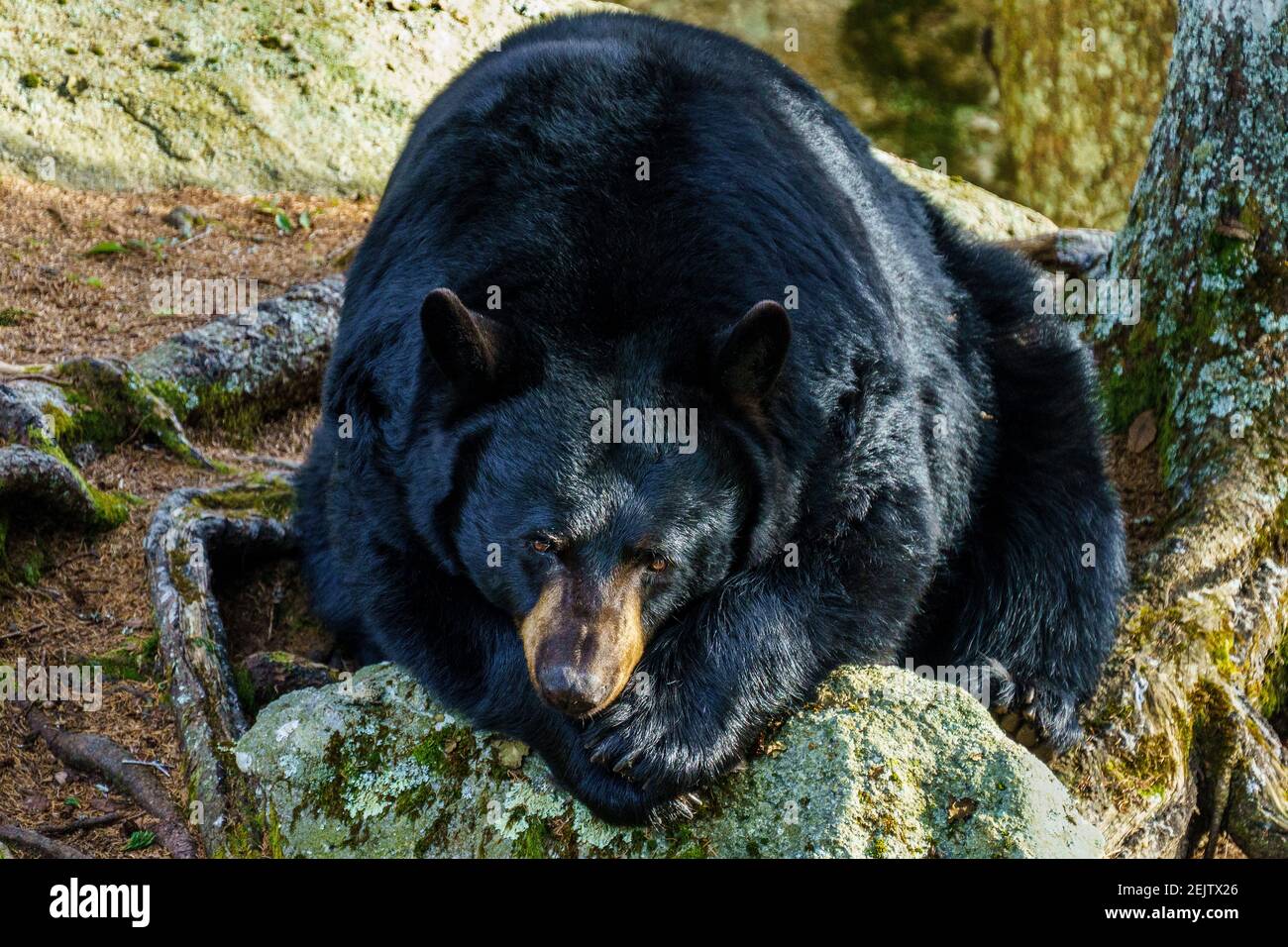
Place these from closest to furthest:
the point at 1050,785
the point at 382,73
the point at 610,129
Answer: the point at 1050,785 < the point at 610,129 < the point at 382,73

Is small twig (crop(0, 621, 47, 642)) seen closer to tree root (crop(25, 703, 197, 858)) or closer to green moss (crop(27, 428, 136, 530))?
tree root (crop(25, 703, 197, 858))

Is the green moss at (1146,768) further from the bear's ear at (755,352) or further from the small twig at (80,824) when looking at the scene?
the small twig at (80,824)

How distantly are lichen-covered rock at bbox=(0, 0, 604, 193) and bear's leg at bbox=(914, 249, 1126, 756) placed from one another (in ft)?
15.9

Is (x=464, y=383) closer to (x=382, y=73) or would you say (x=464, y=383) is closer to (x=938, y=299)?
(x=938, y=299)

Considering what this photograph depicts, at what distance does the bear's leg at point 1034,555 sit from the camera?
5211mm

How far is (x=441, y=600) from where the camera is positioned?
441 cm

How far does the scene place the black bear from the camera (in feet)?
12.5

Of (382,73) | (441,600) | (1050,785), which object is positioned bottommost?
(1050,785)

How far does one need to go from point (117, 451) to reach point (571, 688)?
365 centimetres

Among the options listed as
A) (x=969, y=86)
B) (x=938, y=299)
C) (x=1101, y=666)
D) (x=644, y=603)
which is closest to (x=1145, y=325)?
(x=938, y=299)

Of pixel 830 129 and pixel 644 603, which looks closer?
pixel 644 603

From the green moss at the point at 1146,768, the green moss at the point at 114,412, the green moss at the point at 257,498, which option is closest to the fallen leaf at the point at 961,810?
the green moss at the point at 1146,768

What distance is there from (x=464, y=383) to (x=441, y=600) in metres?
0.92

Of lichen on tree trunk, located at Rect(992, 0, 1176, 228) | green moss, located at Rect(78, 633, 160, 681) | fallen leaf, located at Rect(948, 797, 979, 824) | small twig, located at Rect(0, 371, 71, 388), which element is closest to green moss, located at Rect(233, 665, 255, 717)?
green moss, located at Rect(78, 633, 160, 681)
